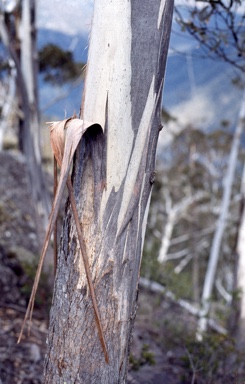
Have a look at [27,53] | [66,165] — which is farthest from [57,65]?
[66,165]

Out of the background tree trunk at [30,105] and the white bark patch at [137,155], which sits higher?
the background tree trunk at [30,105]

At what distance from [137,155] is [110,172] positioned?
0.37ft

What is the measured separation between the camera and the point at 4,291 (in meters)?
4.68

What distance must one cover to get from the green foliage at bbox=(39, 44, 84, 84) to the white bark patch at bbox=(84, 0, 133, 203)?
978 cm

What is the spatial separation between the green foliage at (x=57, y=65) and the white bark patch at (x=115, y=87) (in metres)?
9.78

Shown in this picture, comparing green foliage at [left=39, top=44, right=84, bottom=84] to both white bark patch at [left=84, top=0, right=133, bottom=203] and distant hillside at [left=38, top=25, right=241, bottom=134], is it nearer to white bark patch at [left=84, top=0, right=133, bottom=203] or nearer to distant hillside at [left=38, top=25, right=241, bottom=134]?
distant hillside at [left=38, top=25, right=241, bottom=134]

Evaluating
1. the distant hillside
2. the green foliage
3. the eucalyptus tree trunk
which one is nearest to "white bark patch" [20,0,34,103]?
the distant hillside

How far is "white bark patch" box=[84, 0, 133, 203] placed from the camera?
1.56 m

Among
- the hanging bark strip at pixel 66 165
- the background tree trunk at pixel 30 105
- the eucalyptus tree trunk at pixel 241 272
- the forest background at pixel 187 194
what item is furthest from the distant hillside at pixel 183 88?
the eucalyptus tree trunk at pixel 241 272

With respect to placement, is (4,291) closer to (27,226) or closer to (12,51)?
Answer: (12,51)

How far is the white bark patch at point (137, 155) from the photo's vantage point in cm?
160

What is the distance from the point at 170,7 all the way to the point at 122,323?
1145 millimetres

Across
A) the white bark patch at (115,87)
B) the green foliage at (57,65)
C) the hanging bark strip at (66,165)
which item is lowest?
the hanging bark strip at (66,165)

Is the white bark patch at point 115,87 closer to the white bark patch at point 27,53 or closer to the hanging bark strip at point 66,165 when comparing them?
the hanging bark strip at point 66,165
